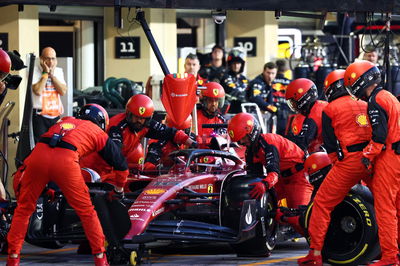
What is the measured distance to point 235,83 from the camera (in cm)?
2191

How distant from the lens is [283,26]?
30.6m

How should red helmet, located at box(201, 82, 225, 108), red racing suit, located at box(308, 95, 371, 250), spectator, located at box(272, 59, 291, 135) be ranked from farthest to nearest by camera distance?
1. spectator, located at box(272, 59, 291, 135)
2. red helmet, located at box(201, 82, 225, 108)
3. red racing suit, located at box(308, 95, 371, 250)

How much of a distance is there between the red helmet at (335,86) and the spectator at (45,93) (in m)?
5.30

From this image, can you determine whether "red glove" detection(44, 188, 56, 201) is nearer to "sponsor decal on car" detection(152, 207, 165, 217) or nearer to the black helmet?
"sponsor decal on car" detection(152, 207, 165, 217)

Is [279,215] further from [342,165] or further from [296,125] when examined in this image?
[296,125]

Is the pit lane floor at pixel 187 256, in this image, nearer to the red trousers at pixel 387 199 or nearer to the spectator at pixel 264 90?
the red trousers at pixel 387 199

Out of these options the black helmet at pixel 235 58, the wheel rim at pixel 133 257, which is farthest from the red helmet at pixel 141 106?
the black helmet at pixel 235 58

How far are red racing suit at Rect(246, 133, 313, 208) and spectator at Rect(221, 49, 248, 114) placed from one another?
22.0 ft

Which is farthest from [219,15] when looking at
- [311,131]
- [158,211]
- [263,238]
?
[158,211]

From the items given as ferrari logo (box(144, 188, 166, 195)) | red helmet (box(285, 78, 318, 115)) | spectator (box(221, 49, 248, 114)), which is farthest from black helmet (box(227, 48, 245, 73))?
ferrari logo (box(144, 188, 166, 195))

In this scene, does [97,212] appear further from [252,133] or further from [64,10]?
[64,10]

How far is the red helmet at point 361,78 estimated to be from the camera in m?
12.8

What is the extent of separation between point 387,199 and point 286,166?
8.17 ft

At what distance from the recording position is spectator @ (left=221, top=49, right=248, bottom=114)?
21.6 m
